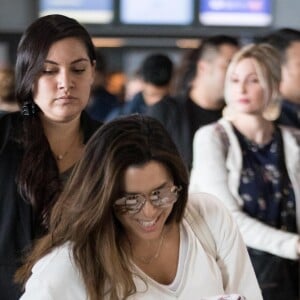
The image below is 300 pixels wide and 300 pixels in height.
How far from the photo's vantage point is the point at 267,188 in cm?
263

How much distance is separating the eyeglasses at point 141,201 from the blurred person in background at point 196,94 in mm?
1290

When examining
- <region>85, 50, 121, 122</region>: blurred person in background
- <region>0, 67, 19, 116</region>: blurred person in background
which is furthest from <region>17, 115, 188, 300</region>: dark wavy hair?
<region>85, 50, 121, 122</region>: blurred person in background

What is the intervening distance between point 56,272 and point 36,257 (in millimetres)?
105

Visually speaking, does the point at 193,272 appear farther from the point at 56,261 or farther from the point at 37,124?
the point at 37,124

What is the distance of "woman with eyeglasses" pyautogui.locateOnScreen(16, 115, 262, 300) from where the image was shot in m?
1.73

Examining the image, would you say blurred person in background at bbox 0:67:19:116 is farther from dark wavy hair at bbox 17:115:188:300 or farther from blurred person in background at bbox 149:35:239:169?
dark wavy hair at bbox 17:115:188:300

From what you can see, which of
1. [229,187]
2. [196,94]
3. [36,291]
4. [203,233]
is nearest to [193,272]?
[203,233]

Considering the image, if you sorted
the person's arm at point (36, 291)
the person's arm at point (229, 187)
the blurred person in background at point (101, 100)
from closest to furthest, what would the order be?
1. the person's arm at point (36, 291)
2. the person's arm at point (229, 187)
3. the blurred person in background at point (101, 100)

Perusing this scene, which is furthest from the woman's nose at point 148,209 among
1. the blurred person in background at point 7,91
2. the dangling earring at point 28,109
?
the blurred person in background at point 7,91

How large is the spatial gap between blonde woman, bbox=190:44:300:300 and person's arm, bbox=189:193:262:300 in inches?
25.2

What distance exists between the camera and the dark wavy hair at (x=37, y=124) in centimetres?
210

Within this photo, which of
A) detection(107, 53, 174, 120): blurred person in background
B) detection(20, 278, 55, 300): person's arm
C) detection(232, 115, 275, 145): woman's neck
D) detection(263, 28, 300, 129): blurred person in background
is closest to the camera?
detection(20, 278, 55, 300): person's arm

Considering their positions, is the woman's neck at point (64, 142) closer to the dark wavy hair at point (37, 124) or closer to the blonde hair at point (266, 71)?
the dark wavy hair at point (37, 124)

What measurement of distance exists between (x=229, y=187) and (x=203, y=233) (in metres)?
0.75
